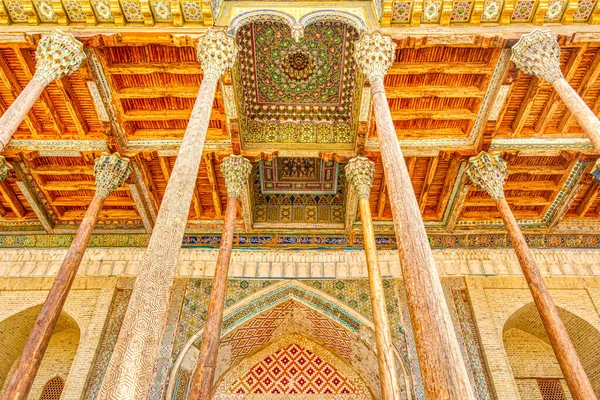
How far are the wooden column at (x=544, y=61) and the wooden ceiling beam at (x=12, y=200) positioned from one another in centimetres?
905

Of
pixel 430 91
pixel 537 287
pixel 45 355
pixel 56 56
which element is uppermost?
pixel 430 91

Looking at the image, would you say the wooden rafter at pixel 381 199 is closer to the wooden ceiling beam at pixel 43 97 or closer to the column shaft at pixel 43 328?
the column shaft at pixel 43 328

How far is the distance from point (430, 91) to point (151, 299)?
5.66m

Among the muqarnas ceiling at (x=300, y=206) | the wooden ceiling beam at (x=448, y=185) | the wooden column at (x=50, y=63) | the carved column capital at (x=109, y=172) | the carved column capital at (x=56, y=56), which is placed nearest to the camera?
the wooden column at (x=50, y=63)

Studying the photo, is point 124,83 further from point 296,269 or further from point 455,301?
point 455,301

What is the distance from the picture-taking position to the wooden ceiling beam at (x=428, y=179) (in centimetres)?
814

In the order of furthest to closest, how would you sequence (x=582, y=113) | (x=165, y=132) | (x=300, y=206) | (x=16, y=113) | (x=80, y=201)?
(x=300, y=206) < (x=80, y=201) < (x=165, y=132) < (x=582, y=113) < (x=16, y=113)

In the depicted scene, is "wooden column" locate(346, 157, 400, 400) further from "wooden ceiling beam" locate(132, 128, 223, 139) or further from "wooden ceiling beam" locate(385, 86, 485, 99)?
"wooden ceiling beam" locate(132, 128, 223, 139)

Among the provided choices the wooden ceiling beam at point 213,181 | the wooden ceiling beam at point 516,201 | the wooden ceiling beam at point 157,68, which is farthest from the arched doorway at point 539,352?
the wooden ceiling beam at point 157,68

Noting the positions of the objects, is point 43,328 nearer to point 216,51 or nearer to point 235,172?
point 235,172

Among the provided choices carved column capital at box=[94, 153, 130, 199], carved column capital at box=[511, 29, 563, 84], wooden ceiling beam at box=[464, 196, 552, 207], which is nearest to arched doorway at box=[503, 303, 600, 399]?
wooden ceiling beam at box=[464, 196, 552, 207]

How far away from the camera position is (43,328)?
558cm

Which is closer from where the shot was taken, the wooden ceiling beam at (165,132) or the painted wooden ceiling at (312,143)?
the painted wooden ceiling at (312,143)

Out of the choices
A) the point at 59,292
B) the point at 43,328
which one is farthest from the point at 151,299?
the point at 59,292
